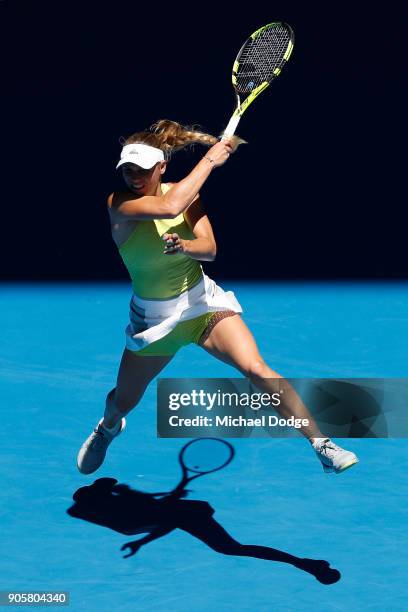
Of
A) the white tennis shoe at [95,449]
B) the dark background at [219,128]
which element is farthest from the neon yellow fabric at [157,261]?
the dark background at [219,128]

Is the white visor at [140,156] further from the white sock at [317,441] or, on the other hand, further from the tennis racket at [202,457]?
the tennis racket at [202,457]

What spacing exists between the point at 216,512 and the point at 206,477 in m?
0.37

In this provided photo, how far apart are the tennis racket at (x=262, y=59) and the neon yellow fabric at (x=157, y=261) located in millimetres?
901

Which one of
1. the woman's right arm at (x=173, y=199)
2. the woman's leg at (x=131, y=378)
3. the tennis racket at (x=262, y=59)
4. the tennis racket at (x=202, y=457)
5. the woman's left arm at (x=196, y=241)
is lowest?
the tennis racket at (x=202, y=457)

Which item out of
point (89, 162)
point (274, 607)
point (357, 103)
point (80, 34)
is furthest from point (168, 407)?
point (80, 34)

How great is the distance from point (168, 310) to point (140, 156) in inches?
28.3

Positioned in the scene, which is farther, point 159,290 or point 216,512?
point 216,512

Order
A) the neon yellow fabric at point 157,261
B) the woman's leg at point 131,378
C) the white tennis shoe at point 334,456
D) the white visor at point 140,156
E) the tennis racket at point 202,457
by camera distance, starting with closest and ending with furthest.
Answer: the white tennis shoe at point 334,456 < the white visor at point 140,156 < the neon yellow fabric at point 157,261 < the woman's leg at point 131,378 < the tennis racket at point 202,457

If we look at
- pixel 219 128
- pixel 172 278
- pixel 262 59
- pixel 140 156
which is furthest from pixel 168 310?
pixel 219 128

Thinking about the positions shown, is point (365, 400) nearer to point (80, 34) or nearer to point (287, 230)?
point (287, 230)

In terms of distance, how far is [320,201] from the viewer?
1001cm

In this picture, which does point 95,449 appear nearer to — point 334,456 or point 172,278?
point 172,278

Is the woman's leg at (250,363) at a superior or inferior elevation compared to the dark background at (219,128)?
superior

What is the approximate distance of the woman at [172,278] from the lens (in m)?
5.16
